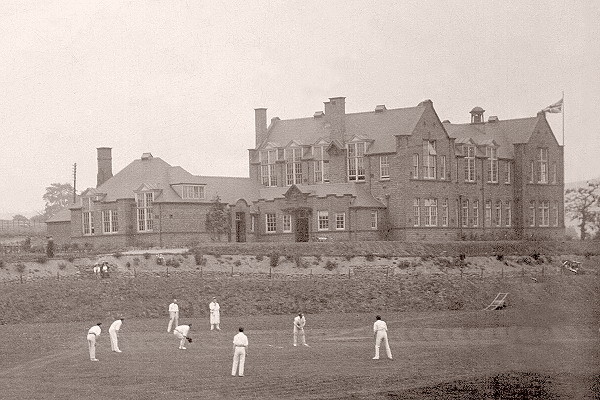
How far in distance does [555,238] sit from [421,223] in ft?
38.7

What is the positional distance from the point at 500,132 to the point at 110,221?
3326 centimetres

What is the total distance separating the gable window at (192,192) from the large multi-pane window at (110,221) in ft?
19.1

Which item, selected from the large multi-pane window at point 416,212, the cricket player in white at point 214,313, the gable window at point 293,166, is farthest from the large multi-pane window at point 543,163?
the cricket player in white at point 214,313

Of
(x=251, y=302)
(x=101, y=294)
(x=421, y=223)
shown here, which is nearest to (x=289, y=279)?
(x=251, y=302)

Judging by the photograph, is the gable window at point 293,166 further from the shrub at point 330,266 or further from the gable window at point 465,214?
the shrub at point 330,266

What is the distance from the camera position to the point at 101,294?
61.9 metres

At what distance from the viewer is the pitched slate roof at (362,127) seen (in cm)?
8425

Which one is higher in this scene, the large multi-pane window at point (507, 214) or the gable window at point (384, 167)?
the gable window at point (384, 167)

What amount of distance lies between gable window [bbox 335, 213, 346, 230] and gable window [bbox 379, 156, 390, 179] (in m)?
4.71

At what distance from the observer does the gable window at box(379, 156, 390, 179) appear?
83.9 meters

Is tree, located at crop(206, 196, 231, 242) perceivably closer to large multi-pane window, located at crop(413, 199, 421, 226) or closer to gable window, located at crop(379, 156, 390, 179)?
gable window, located at crop(379, 156, 390, 179)

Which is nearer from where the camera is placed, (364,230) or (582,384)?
(582,384)

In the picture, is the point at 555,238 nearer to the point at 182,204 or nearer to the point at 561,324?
the point at 182,204

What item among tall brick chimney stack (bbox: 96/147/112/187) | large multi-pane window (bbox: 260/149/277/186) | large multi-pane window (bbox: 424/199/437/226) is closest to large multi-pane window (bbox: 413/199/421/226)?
large multi-pane window (bbox: 424/199/437/226)
